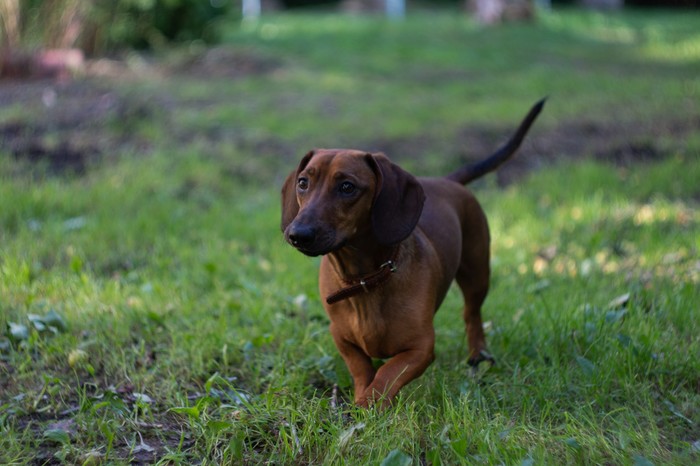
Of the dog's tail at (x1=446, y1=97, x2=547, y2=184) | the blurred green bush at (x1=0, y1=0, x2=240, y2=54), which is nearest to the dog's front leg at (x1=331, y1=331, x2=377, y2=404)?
the dog's tail at (x1=446, y1=97, x2=547, y2=184)

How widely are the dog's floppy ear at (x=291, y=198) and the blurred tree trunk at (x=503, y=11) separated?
16.3 metres

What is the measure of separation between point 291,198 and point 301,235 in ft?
1.79

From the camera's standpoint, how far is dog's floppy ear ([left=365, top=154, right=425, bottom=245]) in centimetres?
309

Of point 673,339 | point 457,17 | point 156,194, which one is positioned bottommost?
point 457,17

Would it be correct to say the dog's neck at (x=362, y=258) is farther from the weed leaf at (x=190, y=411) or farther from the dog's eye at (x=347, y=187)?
the weed leaf at (x=190, y=411)

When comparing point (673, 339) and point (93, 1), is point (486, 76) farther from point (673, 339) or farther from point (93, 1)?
point (673, 339)

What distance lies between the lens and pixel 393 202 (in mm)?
3129

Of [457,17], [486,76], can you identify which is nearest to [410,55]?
[486,76]

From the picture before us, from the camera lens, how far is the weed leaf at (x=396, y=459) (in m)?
2.68

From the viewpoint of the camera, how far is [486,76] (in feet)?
39.8

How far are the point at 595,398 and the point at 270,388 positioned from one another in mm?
1284

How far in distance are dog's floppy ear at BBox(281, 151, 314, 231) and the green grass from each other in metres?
0.68

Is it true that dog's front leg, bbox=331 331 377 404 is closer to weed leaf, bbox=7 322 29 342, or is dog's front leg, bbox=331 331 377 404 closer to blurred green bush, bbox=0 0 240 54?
weed leaf, bbox=7 322 29 342

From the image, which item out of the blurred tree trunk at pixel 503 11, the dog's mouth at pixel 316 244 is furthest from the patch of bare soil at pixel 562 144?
the blurred tree trunk at pixel 503 11
